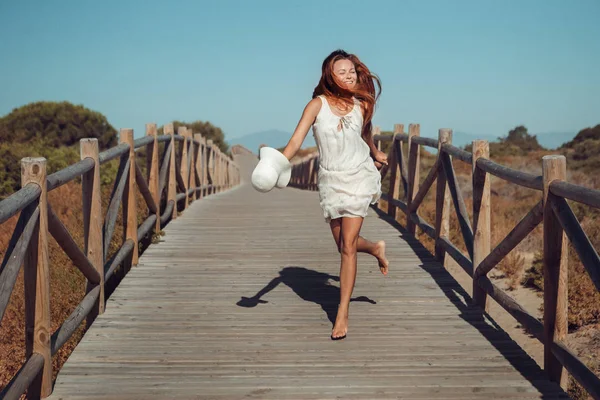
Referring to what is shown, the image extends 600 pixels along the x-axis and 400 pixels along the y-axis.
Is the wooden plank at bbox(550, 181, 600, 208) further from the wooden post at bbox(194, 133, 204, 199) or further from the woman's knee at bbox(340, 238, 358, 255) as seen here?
the wooden post at bbox(194, 133, 204, 199)

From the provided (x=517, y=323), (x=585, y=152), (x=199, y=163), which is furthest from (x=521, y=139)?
(x=517, y=323)

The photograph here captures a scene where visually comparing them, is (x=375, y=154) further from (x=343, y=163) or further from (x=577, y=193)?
(x=577, y=193)

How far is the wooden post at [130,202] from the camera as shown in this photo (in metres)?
7.26

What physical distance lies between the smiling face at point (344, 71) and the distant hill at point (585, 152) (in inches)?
959

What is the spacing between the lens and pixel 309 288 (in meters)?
6.77

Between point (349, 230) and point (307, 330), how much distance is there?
80cm

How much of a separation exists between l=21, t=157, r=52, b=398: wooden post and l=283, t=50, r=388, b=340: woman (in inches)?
64.7

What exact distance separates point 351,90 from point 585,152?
31.5 m

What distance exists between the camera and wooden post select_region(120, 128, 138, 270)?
726 cm

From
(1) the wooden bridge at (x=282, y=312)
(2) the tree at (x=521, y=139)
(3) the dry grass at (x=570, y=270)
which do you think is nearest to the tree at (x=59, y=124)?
(2) the tree at (x=521, y=139)

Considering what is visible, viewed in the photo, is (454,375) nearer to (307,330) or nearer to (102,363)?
(307,330)

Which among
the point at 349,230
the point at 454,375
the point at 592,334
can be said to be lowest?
the point at 592,334

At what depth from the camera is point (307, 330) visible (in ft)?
18.1

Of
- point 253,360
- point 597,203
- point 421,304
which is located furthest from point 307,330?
point 597,203
